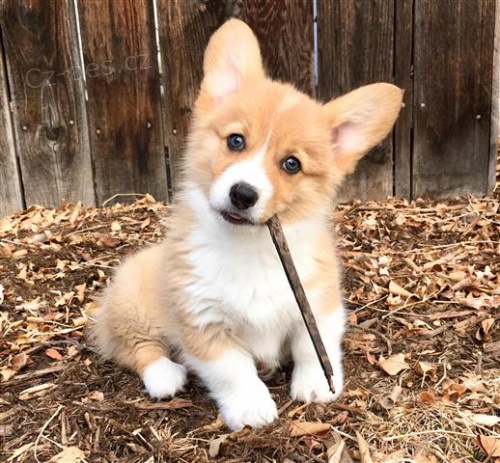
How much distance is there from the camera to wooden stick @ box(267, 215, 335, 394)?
2.63m

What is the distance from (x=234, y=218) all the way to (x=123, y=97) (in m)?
2.63

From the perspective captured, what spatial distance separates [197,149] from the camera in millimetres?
2961

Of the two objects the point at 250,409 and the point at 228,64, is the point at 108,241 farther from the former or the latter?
the point at 250,409

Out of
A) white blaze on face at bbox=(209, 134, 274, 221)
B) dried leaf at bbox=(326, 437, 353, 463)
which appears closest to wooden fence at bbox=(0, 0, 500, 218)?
white blaze on face at bbox=(209, 134, 274, 221)

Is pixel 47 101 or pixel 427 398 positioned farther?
pixel 47 101

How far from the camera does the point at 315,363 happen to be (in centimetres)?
300

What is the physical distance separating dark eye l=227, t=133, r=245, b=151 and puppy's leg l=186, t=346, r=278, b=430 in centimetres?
89

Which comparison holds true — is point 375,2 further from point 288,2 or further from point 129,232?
point 129,232

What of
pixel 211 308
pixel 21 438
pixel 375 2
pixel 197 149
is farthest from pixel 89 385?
pixel 375 2

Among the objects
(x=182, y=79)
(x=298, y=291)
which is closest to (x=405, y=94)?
(x=182, y=79)

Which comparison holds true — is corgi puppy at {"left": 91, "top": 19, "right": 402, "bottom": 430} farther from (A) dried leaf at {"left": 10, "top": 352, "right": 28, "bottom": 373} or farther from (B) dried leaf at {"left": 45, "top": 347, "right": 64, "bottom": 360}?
(A) dried leaf at {"left": 10, "top": 352, "right": 28, "bottom": 373}

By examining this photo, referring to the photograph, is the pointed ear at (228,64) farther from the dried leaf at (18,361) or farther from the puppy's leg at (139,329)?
the dried leaf at (18,361)

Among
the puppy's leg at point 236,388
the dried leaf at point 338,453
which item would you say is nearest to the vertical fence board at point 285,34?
the puppy's leg at point 236,388

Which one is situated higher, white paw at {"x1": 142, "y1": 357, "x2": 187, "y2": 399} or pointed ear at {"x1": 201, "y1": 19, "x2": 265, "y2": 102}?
pointed ear at {"x1": 201, "y1": 19, "x2": 265, "y2": 102}
